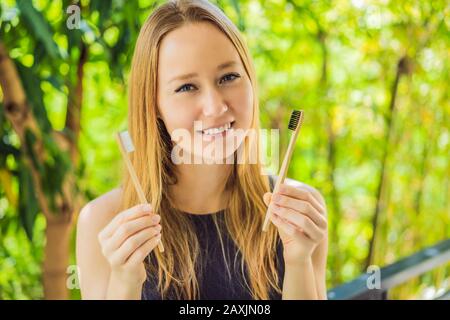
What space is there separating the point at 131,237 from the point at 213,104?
14cm

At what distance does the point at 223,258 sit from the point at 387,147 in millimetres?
635

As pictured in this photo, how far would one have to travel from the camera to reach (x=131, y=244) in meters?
0.53

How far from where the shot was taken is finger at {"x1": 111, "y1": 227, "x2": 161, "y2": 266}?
53cm

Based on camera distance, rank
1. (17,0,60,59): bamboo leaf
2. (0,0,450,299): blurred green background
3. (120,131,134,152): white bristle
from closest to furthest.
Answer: (120,131,134,152): white bristle, (17,0,60,59): bamboo leaf, (0,0,450,299): blurred green background

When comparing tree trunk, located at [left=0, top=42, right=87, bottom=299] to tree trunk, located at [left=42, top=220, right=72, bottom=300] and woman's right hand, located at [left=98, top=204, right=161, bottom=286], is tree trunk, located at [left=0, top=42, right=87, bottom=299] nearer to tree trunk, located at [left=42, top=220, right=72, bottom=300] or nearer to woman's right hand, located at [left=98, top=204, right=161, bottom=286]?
tree trunk, located at [left=42, top=220, right=72, bottom=300]

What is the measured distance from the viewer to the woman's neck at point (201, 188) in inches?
25.6

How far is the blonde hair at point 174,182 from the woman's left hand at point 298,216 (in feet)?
0.28

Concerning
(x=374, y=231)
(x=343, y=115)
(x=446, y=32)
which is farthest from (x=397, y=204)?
(x=446, y=32)

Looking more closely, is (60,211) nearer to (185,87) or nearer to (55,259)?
(55,259)

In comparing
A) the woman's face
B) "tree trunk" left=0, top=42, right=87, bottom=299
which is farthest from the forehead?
"tree trunk" left=0, top=42, right=87, bottom=299

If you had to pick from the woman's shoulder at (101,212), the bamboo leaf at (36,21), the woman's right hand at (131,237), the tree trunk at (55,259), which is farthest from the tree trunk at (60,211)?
the woman's right hand at (131,237)

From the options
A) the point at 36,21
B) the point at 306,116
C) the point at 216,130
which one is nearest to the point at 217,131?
the point at 216,130

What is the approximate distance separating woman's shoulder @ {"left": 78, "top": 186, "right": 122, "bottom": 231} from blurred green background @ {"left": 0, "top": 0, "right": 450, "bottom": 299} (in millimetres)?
244

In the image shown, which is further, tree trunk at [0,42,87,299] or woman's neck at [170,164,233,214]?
tree trunk at [0,42,87,299]
